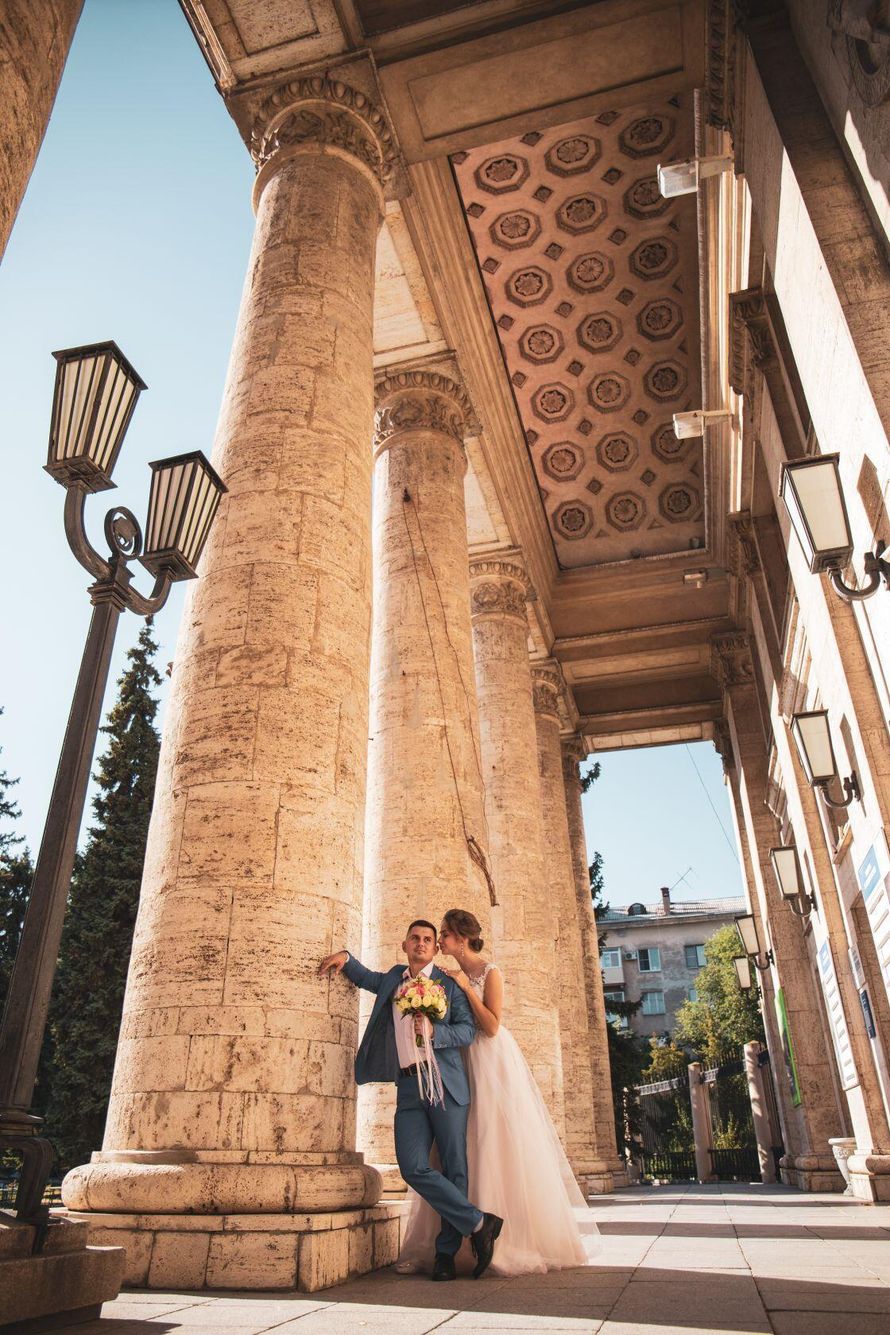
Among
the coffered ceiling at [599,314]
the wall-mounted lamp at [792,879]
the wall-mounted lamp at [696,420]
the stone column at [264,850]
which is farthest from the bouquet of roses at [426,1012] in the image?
the coffered ceiling at [599,314]

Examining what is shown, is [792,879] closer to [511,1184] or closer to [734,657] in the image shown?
[511,1184]

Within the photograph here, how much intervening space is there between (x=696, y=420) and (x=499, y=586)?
3964 millimetres

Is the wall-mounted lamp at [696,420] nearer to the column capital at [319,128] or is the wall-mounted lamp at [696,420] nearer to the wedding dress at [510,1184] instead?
the column capital at [319,128]

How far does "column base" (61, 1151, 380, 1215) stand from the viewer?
3971 millimetres

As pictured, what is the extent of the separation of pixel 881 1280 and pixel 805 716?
197 inches

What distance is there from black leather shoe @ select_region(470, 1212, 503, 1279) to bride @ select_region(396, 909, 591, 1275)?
0.44 ft

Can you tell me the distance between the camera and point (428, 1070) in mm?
4809

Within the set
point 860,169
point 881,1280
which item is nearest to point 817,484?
point 860,169

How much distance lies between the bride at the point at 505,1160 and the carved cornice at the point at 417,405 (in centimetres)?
737

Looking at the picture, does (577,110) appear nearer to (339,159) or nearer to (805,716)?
(339,159)

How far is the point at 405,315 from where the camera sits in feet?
38.8

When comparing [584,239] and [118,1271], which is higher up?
[584,239]

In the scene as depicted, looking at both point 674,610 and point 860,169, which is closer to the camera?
point 860,169

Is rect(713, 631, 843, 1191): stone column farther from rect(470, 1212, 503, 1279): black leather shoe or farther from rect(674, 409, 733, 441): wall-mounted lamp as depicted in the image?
rect(470, 1212, 503, 1279): black leather shoe
